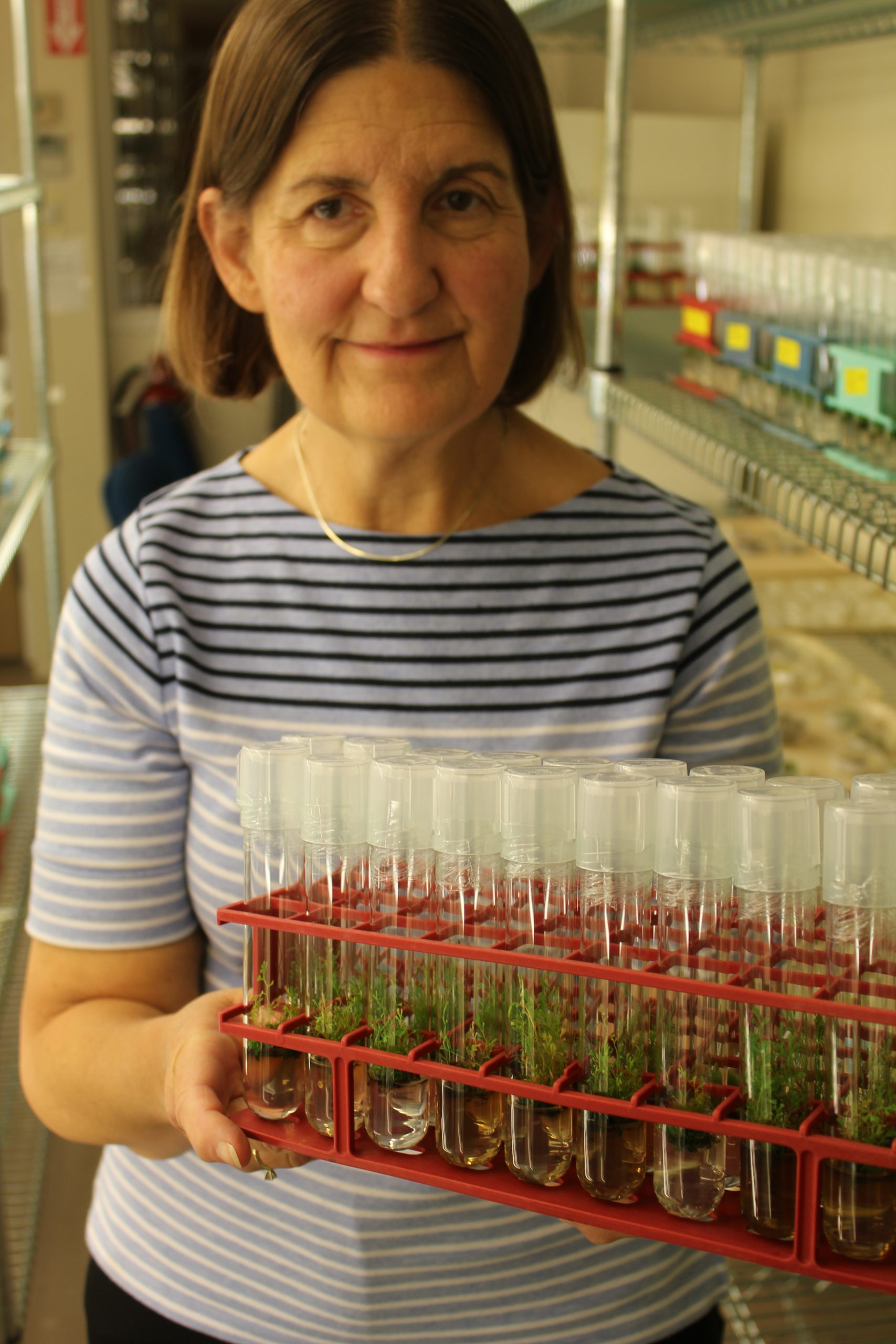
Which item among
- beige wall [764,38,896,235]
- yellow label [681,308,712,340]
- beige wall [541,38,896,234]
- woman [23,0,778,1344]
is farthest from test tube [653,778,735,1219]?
beige wall [764,38,896,235]

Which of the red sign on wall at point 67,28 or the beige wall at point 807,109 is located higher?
the red sign on wall at point 67,28

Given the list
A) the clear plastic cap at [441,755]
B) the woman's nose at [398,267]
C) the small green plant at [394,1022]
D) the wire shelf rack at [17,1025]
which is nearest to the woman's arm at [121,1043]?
the small green plant at [394,1022]

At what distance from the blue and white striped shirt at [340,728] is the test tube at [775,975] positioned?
428mm

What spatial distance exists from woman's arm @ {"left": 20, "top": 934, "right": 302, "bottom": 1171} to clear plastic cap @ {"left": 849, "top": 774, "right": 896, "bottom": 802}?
47cm

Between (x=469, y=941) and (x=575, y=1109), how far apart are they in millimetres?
122

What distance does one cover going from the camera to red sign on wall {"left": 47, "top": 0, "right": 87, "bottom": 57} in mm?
5059

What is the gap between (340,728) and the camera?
1.22 metres

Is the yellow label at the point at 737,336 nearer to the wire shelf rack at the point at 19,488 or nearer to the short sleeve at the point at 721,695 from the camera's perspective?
the short sleeve at the point at 721,695

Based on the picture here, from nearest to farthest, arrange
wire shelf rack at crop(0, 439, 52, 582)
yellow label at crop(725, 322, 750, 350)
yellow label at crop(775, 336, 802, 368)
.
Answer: yellow label at crop(775, 336, 802, 368) → yellow label at crop(725, 322, 750, 350) → wire shelf rack at crop(0, 439, 52, 582)

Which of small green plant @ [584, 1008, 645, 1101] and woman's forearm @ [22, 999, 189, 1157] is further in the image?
woman's forearm @ [22, 999, 189, 1157]

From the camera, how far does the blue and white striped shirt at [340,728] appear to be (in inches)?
45.6

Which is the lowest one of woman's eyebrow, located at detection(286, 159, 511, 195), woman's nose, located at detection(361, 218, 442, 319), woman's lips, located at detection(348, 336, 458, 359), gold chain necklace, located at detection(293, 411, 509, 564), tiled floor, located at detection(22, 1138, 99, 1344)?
tiled floor, located at detection(22, 1138, 99, 1344)

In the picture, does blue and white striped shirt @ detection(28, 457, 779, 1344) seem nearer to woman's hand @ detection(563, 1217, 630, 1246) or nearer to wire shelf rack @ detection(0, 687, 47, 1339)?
woman's hand @ detection(563, 1217, 630, 1246)

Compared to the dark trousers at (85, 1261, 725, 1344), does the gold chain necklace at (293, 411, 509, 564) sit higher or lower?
higher
